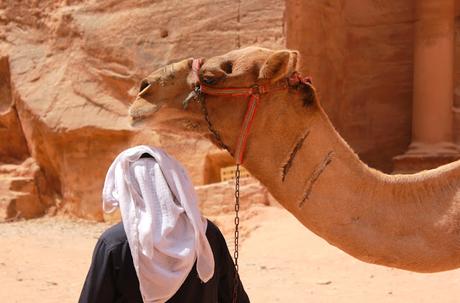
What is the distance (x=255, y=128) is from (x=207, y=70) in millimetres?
332

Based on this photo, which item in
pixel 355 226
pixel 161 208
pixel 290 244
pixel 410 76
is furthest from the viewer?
pixel 410 76

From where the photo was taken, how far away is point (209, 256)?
2781 millimetres

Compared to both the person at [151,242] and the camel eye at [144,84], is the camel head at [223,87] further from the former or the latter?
the person at [151,242]

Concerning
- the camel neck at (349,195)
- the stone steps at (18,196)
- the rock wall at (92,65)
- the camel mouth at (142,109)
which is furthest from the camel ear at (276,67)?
the stone steps at (18,196)

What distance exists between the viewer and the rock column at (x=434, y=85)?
1348 centimetres

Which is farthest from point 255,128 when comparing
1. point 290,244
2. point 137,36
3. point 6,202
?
point 6,202

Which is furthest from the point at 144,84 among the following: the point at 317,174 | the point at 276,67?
the point at 317,174

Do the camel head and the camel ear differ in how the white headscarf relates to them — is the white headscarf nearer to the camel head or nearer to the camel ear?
the camel head

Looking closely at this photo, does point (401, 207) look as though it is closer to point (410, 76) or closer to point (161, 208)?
point (161, 208)

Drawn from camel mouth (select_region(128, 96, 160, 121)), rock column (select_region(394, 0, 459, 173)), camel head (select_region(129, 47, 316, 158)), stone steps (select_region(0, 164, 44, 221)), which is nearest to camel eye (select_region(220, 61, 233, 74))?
camel head (select_region(129, 47, 316, 158))

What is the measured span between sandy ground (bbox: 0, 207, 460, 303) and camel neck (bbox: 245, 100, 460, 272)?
458cm

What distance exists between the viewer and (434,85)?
13562 mm

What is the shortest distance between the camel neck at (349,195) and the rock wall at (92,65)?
9.74 meters

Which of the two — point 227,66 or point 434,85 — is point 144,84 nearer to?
point 227,66
